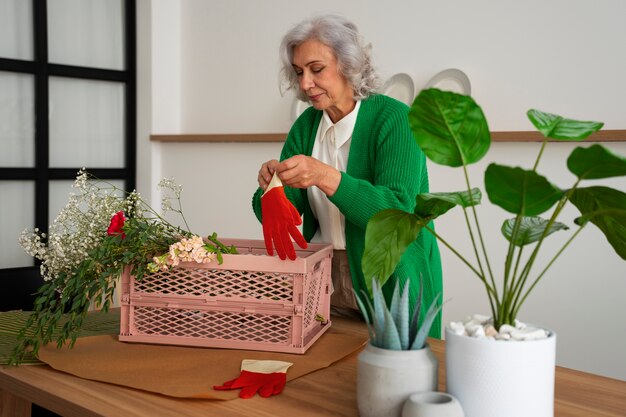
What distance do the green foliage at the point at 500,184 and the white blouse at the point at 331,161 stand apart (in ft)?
2.73

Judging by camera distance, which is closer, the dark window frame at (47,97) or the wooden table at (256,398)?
the wooden table at (256,398)

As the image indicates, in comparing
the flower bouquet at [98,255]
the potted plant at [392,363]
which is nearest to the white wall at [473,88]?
the flower bouquet at [98,255]

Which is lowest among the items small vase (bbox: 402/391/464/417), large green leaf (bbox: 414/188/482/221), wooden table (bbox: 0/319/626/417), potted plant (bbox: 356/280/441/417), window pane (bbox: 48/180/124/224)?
wooden table (bbox: 0/319/626/417)

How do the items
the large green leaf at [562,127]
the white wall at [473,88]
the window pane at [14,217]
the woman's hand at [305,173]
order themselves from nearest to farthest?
the large green leaf at [562,127]
the woman's hand at [305,173]
the white wall at [473,88]
the window pane at [14,217]

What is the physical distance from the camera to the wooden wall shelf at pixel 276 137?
2.86m

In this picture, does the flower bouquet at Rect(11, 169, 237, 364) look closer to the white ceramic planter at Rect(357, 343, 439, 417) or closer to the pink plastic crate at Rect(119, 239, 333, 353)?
the pink plastic crate at Rect(119, 239, 333, 353)

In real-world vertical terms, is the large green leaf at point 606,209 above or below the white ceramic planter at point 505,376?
above

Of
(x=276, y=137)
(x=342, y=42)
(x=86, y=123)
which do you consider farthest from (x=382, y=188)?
(x=86, y=123)

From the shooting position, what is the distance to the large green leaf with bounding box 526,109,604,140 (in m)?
1.09

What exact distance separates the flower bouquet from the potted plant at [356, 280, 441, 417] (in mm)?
522

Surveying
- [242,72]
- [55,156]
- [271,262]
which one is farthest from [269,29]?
[271,262]

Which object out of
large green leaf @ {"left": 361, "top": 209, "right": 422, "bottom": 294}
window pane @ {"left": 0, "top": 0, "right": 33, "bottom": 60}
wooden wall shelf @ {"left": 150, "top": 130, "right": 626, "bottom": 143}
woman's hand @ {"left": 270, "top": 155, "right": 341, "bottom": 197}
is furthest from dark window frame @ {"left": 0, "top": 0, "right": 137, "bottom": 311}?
large green leaf @ {"left": 361, "top": 209, "right": 422, "bottom": 294}

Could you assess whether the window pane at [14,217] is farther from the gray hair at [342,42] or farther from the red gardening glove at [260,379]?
the red gardening glove at [260,379]

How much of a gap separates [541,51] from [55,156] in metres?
3.02
